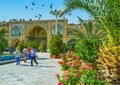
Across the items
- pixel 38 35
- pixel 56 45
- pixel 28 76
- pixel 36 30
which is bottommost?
pixel 28 76

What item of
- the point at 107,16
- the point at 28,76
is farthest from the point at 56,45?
the point at 107,16

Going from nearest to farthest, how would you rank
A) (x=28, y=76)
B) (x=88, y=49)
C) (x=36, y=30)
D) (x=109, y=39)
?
(x=109, y=39), (x=28, y=76), (x=88, y=49), (x=36, y=30)

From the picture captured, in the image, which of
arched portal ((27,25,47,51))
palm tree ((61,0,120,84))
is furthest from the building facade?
palm tree ((61,0,120,84))

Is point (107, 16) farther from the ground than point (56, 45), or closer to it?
farther from the ground

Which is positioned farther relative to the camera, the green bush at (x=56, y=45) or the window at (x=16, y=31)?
the window at (x=16, y=31)

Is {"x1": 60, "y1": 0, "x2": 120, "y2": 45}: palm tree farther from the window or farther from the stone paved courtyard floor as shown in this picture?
the window

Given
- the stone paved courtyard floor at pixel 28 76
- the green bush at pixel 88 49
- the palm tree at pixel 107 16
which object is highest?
the palm tree at pixel 107 16

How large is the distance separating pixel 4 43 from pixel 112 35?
10.9 meters

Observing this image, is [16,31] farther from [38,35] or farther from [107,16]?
[107,16]

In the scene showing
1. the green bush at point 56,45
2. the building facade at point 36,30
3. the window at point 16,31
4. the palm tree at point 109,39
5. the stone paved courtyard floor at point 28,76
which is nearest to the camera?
the palm tree at point 109,39

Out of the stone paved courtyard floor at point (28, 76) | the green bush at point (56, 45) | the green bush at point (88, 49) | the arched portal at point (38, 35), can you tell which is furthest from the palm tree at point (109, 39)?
the arched portal at point (38, 35)

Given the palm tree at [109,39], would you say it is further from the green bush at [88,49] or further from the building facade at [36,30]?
the building facade at [36,30]

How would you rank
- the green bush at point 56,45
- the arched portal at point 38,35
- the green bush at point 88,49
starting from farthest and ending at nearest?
1. the arched portal at point 38,35
2. the green bush at point 56,45
3. the green bush at point 88,49

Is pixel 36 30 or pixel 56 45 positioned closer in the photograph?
pixel 56 45
